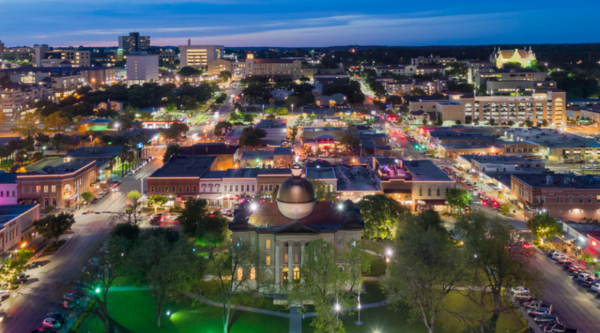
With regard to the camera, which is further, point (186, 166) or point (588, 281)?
point (186, 166)

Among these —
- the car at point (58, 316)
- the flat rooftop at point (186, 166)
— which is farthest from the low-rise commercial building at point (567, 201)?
the car at point (58, 316)

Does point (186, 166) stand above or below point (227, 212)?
above

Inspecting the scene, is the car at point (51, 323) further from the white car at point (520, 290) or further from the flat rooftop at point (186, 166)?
the flat rooftop at point (186, 166)

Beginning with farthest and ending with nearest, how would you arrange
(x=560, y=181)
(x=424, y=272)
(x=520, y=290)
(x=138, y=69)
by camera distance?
(x=138, y=69), (x=560, y=181), (x=520, y=290), (x=424, y=272)

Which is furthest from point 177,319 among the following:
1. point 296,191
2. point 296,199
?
point 296,191

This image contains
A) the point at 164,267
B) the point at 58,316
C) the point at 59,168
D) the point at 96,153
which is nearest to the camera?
the point at 164,267

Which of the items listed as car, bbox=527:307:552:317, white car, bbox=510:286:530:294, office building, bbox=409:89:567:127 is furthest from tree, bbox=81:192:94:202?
office building, bbox=409:89:567:127

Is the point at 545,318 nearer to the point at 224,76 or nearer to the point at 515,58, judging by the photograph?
the point at 515,58

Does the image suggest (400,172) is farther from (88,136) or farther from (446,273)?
(88,136)
